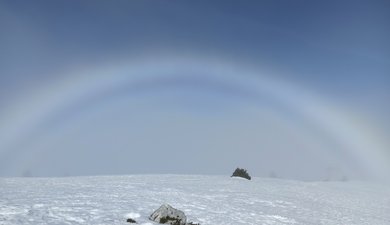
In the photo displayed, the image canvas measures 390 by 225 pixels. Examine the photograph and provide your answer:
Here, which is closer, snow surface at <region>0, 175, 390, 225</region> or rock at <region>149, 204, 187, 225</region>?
snow surface at <region>0, 175, 390, 225</region>

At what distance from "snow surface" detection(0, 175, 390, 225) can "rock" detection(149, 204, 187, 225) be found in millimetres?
522

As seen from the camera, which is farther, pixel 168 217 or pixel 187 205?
pixel 187 205

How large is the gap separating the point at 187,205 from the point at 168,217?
16.2 ft

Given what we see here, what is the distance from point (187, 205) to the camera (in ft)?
71.7

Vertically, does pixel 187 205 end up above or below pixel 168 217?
above

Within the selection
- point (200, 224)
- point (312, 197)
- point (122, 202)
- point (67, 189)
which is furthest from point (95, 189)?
point (312, 197)

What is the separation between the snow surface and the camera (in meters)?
16.7

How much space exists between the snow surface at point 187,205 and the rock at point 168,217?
0.52m

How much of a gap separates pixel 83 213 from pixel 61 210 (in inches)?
37.1

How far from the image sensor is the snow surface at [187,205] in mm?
16734

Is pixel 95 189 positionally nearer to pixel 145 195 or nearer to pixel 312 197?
pixel 145 195

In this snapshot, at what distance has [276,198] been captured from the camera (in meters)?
28.5

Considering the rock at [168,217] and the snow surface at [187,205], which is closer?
the snow surface at [187,205]

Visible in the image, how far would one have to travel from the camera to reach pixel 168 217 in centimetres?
1698
